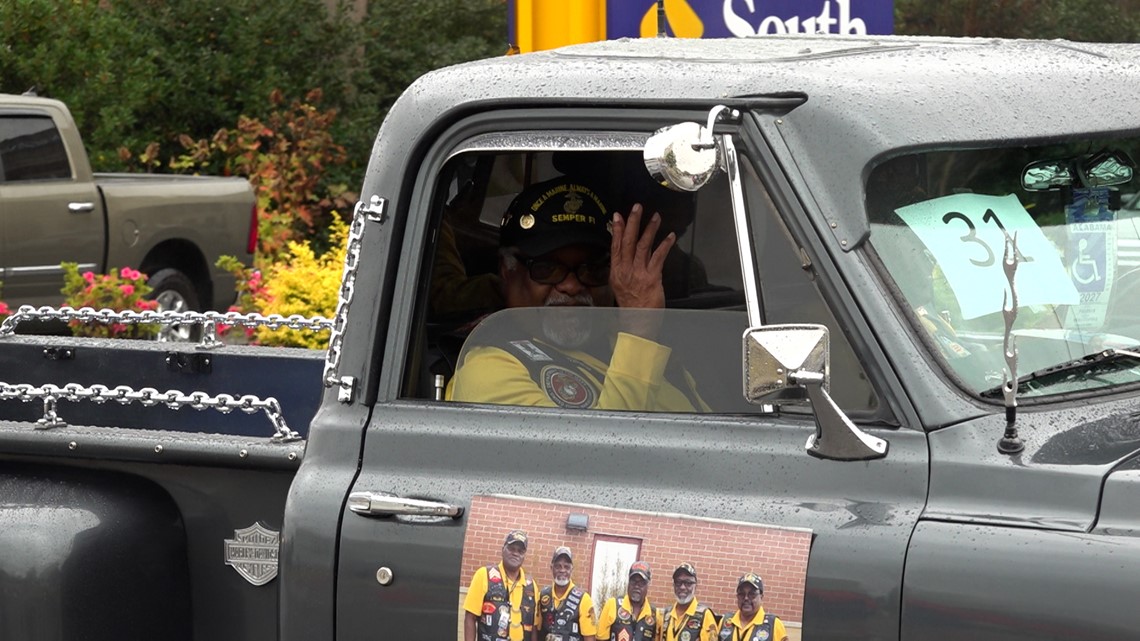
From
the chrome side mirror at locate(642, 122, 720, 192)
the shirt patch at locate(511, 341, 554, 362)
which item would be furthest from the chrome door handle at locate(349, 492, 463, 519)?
the chrome side mirror at locate(642, 122, 720, 192)

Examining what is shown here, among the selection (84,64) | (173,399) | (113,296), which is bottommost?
(113,296)

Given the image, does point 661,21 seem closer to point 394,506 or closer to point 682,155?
point 682,155

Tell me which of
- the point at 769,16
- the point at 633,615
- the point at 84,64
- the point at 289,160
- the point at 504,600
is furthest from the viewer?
the point at 289,160

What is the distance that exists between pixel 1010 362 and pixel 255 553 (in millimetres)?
1691

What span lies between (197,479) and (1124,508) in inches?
74.8

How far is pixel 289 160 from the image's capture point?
1262 cm

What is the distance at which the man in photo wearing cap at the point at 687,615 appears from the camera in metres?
2.57

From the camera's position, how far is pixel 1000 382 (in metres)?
2.59

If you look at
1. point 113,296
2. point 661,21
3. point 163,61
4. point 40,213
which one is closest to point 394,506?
point 661,21

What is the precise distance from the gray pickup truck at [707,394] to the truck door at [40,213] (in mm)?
7608

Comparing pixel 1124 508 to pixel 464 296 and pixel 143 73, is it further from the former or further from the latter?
pixel 143 73

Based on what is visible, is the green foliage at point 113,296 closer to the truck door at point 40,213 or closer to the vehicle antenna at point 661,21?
the truck door at point 40,213

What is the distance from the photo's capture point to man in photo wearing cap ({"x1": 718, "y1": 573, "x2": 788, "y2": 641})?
8.27ft

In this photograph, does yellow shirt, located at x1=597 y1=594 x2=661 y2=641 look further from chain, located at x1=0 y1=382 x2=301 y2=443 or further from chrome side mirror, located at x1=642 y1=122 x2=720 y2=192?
chain, located at x1=0 y1=382 x2=301 y2=443
